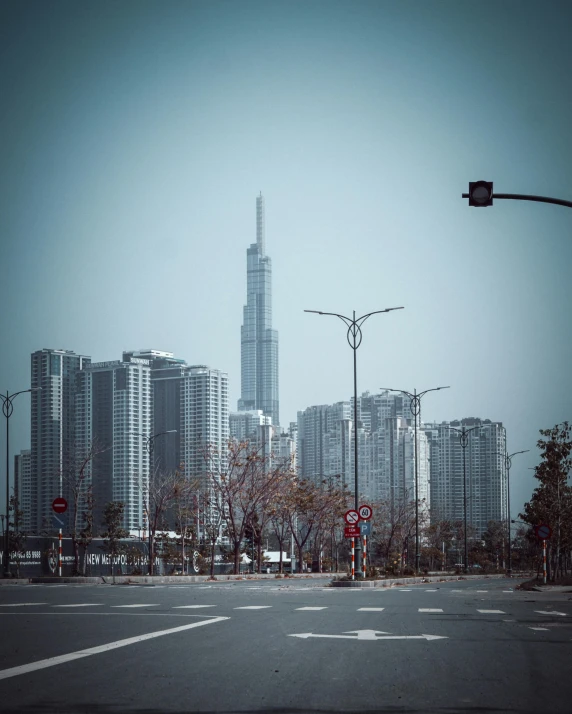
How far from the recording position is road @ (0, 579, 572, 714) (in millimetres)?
8086

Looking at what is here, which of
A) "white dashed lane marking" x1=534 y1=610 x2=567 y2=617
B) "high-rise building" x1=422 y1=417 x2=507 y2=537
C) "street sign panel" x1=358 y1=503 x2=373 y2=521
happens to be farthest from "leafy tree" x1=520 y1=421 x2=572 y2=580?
"high-rise building" x1=422 y1=417 x2=507 y2=537

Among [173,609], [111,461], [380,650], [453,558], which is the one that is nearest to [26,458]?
[111,461]

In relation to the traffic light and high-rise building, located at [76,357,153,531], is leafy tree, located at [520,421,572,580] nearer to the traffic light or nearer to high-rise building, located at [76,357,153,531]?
the traffic light

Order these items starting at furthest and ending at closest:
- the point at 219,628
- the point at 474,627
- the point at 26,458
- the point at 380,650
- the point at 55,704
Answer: the point at 26,458, the point at 474,627, the point at 219,628, the point at 380,650, the point at 55,704

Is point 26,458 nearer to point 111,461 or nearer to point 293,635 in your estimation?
point 111,461

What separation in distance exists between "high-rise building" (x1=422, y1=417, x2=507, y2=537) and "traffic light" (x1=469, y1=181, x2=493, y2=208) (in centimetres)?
12471

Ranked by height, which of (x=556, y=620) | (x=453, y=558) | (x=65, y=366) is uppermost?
(x=65, y=366)

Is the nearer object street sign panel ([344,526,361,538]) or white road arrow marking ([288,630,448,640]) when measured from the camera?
white road arrow marking ([288,630,448,640])

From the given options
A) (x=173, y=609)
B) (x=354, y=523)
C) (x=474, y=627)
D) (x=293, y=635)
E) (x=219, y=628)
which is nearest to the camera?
(x=293, y=635)

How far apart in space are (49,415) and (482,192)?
4436 inches

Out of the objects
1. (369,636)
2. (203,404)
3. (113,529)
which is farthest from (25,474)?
(369,636)

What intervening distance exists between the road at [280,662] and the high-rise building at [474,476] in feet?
422

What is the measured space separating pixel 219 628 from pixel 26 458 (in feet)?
366

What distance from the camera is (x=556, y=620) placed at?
18641mm
